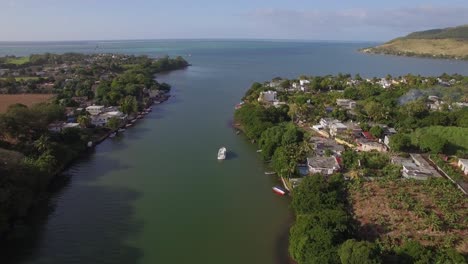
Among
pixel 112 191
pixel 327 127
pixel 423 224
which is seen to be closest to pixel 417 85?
pixel 327 127

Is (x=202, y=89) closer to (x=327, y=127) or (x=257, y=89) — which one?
(x=257, y=89)

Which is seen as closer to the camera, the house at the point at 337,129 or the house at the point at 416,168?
the house at the point at 416,168

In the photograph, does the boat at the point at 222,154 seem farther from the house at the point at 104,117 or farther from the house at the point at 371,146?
the house at the point at 104,117

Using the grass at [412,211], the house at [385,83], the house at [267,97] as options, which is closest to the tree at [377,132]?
the grass at [412,211]

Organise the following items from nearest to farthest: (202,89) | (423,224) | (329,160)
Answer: (423,224) → (329,160) → (202,89)

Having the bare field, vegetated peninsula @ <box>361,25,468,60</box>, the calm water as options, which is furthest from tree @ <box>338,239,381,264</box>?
vegetated peninsula @ <box>361,25,468,60</box>
